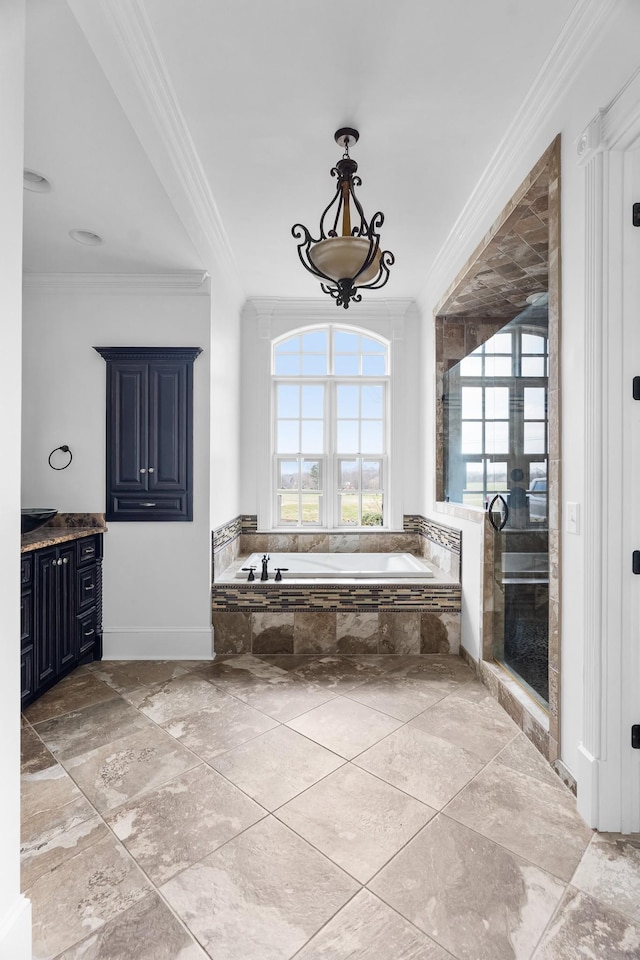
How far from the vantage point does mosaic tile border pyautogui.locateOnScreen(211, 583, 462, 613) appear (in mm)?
3365

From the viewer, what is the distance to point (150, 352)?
10.8 ft

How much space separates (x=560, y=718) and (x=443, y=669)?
1.19 m

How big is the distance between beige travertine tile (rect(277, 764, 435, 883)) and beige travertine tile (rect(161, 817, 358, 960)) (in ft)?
0.18

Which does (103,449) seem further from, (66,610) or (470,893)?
(470,893)

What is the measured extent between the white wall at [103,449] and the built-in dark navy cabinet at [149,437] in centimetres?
6

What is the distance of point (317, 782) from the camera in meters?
1.95

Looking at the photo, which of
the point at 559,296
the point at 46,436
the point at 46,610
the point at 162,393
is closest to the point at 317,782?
the point at 46,610

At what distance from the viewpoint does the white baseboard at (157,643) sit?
3.31m

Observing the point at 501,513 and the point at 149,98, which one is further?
the point at 501,513

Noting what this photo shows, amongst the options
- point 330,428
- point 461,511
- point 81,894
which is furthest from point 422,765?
point 330,428

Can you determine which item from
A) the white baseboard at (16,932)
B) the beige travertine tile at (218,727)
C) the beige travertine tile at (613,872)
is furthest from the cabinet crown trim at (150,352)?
the beige travertine tile at (613,872)

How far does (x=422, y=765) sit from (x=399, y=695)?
2.16 feet

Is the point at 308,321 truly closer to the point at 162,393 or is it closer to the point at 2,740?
the point at 162,393

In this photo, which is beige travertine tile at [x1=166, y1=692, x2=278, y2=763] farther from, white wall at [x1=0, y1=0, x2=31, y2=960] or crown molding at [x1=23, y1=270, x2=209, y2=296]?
crown molding at [x1=23, y1=270, x2=209, y2=296]
